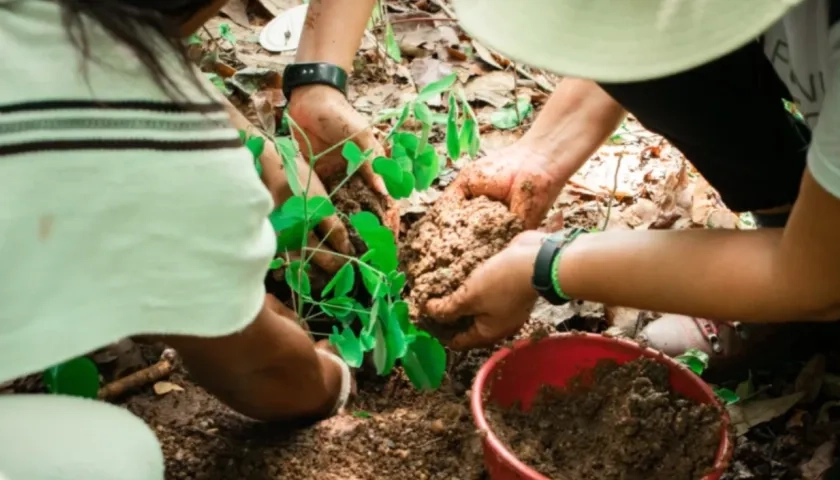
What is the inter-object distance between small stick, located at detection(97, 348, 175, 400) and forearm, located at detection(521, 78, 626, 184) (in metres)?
0.74

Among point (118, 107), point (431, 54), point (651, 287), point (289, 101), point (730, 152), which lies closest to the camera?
point (118, 107)

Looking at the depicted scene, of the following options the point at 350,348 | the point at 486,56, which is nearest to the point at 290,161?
the point at 350,348

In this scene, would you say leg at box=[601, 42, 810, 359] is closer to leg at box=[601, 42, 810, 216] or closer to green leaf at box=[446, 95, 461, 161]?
leg at box=[601, 42, 810, 216]

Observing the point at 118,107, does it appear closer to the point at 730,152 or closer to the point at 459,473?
the point at 459,473

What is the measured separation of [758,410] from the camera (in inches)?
58.3

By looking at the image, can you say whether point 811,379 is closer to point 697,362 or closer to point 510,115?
point 697,362

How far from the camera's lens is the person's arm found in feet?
3.31

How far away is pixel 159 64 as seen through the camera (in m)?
0.86

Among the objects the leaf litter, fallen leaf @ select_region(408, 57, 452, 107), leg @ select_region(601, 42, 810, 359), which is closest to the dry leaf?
the leaf litter

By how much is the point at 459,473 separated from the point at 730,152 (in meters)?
0.68

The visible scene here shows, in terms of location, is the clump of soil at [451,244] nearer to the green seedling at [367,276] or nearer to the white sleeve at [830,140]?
the green seedling at [367,276]

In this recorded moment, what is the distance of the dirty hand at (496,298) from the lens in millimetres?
1264

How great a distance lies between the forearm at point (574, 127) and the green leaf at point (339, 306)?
443 mm

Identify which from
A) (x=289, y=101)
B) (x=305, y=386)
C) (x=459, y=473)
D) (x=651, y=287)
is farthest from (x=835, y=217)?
(x=289, y=101)
